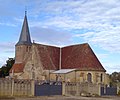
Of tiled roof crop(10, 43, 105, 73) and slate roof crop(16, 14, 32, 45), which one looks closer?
tiled roof crop(10, 43, 105, 73)

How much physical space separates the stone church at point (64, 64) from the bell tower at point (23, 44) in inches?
244

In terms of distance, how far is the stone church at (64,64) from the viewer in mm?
56844

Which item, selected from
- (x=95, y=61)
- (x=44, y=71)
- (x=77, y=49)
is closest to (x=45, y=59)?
(x=44, y=71)

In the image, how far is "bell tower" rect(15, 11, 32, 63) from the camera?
245 feet

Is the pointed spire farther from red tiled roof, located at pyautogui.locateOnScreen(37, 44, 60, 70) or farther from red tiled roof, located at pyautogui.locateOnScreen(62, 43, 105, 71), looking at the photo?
red tiled roof, located at pyautogui.locateOnScreen(62, 43, 105, 71)

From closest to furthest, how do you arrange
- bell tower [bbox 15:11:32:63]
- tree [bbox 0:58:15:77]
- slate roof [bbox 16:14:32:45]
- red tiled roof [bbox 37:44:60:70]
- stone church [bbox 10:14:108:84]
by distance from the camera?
stone church [bbox 10:14:108:84] → red tiled roof [bbox 37:44:60:70] → bell tower [bbox 15:11:32:63] → slate roof [bbox 16:14:32:45] → tree [bbox 0:58:15:77]

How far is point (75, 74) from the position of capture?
57375 mm

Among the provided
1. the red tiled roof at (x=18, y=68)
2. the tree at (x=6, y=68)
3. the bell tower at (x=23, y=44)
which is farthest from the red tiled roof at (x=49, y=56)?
the tree at (x=6, y=68)

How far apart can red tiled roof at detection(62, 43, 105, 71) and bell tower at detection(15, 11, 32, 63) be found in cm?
1453

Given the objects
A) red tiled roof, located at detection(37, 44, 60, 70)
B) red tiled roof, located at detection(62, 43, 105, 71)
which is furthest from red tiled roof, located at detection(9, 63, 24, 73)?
red tiled roof, located at detection(62, 43, 105, 71)

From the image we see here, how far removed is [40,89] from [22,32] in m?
41.3

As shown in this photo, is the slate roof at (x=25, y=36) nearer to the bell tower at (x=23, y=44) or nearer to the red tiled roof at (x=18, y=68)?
the bell tower at (x=23, y=44)

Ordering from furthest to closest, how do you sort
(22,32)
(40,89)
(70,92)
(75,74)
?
(22,32) → (75,74) → (70,92) → (40,89)

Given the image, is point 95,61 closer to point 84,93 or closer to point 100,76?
point 100,76
